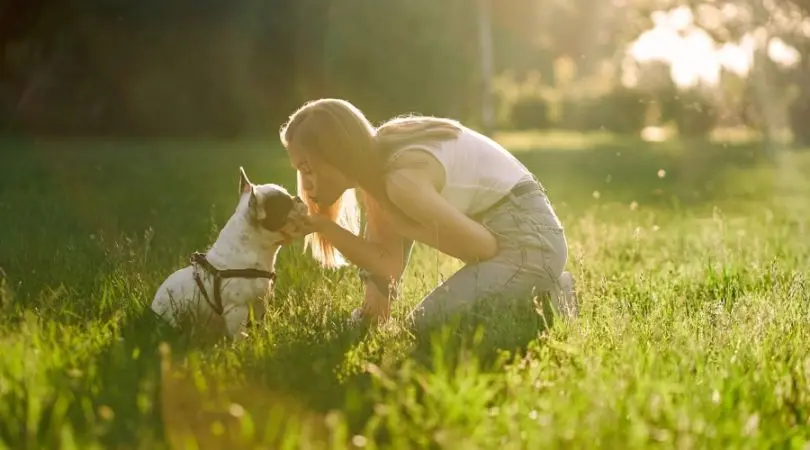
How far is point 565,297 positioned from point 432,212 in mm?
943

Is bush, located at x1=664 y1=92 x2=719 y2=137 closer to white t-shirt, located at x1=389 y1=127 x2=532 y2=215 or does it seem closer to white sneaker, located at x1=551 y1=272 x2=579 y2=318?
white sneaker, located at x1=551 y1=272 x2=579 y2=318

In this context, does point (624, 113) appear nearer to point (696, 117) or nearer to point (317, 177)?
point (696, 117)

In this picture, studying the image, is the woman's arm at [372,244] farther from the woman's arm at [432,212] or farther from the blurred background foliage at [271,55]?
the blurred background foliage at [271,55]

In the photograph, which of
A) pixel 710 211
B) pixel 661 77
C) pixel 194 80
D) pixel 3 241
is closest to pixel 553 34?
pixel 661 77

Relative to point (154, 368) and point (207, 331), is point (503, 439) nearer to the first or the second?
point (154, 368)

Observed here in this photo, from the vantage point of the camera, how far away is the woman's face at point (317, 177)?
5211 mm

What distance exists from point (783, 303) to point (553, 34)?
7399 cm

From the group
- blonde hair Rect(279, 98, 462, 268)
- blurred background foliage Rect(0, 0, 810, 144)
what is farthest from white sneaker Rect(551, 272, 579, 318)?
blurred background foliage Rect(0, 0, 810, 144)

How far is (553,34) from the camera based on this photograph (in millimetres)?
76875

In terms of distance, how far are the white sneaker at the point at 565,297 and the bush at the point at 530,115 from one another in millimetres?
57339

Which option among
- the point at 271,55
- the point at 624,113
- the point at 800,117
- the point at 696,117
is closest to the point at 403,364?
the point at 271,55

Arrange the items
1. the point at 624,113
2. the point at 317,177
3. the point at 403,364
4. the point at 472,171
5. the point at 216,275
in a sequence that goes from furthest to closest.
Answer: the point at 624,113 → the point at 472,171 → the point at 317,177 → the point at 216,275 → the point at 403,364

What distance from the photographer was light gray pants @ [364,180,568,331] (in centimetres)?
538

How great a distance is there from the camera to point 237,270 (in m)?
4.92
